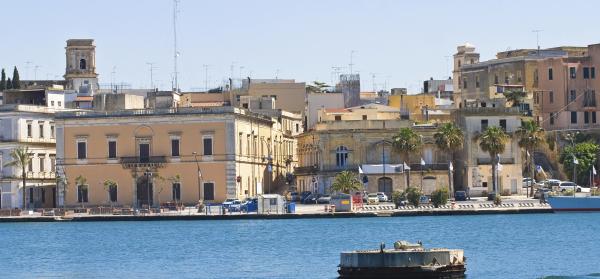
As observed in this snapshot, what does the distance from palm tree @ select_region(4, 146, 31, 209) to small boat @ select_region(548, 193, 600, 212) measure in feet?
108

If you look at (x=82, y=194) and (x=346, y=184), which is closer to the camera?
(x=346, y=184)

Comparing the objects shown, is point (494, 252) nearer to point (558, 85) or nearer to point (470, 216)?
point (470, 216)

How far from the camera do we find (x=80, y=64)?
142875 mm

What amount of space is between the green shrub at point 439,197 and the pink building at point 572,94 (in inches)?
960

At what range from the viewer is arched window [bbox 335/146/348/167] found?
106762mm

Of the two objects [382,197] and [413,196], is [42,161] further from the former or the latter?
[413,196]

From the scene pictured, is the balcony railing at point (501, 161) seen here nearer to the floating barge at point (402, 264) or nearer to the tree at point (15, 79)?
the tree at point (15, 79)

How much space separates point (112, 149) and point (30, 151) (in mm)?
6967

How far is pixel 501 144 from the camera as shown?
10256 cm

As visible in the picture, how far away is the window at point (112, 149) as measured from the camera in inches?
4126

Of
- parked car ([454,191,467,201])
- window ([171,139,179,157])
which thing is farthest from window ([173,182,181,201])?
parked car ([454,191,467,201])

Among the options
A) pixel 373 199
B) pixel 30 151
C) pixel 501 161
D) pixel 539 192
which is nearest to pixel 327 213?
pixel 373 199

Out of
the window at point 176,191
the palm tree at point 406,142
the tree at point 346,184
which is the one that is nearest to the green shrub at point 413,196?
the tree at point 346,184

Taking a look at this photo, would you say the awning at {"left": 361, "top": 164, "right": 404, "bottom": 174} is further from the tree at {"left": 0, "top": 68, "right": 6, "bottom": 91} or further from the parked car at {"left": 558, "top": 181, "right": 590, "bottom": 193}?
the tree at {"left": 0, "top": 68, "right": 6, "bottom": 91}
